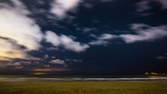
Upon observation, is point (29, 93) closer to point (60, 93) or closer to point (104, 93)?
point (60, 93)

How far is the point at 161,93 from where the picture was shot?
21.9 m

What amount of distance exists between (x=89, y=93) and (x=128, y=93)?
18.5 ft

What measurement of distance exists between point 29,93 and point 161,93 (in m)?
19.2

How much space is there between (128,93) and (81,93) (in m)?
6.80

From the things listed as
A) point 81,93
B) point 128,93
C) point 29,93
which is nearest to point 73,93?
point 81,93

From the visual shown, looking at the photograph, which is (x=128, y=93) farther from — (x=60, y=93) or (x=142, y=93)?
(x=60, y=93)

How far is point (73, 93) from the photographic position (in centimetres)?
2248

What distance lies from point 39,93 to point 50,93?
1661mm

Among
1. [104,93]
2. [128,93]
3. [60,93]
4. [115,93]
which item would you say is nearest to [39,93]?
[60,93]

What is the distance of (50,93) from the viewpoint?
895 inches

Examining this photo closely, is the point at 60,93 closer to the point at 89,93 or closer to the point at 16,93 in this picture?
the point at 89,93

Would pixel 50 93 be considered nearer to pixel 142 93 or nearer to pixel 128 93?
pixel 128 93

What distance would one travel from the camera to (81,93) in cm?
2222

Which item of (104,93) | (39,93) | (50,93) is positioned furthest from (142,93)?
(39,93)
